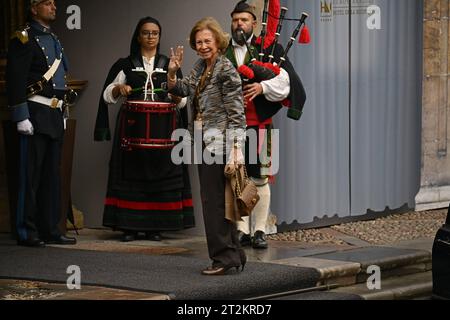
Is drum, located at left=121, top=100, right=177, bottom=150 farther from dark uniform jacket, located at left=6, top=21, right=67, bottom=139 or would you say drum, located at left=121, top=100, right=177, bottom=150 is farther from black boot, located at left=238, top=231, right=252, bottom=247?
black boot, located at left=238, top=231, right=252, bottom=247

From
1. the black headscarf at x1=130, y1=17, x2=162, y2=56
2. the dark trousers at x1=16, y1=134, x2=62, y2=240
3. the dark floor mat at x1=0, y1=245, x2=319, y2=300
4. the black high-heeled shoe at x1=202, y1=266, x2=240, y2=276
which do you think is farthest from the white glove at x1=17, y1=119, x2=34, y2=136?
the black high-heeled shoe at x1=202, y1=266, x2=240, y2=276

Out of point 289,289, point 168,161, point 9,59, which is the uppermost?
point 9,59

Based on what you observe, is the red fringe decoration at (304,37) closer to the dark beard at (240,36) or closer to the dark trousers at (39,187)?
the dark beard at (240,36)

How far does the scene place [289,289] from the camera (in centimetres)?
918

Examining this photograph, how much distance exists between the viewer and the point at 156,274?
9148 mm

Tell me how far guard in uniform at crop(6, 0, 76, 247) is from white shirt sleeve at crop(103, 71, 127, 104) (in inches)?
15.4

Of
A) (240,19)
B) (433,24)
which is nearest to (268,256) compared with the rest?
(240,19)

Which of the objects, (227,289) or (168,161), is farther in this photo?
(168,161)

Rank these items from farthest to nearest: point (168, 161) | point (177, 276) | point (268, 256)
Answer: point (168, 161) → point (268, 256) → point (177, 276)

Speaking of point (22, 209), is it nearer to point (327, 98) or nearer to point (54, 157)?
point (54, 157)

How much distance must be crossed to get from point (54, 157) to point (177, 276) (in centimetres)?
224

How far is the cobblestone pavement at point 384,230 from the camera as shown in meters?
11.5

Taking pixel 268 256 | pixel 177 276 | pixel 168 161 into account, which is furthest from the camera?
pixel 168 161

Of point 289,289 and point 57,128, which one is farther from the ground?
point 57,128
